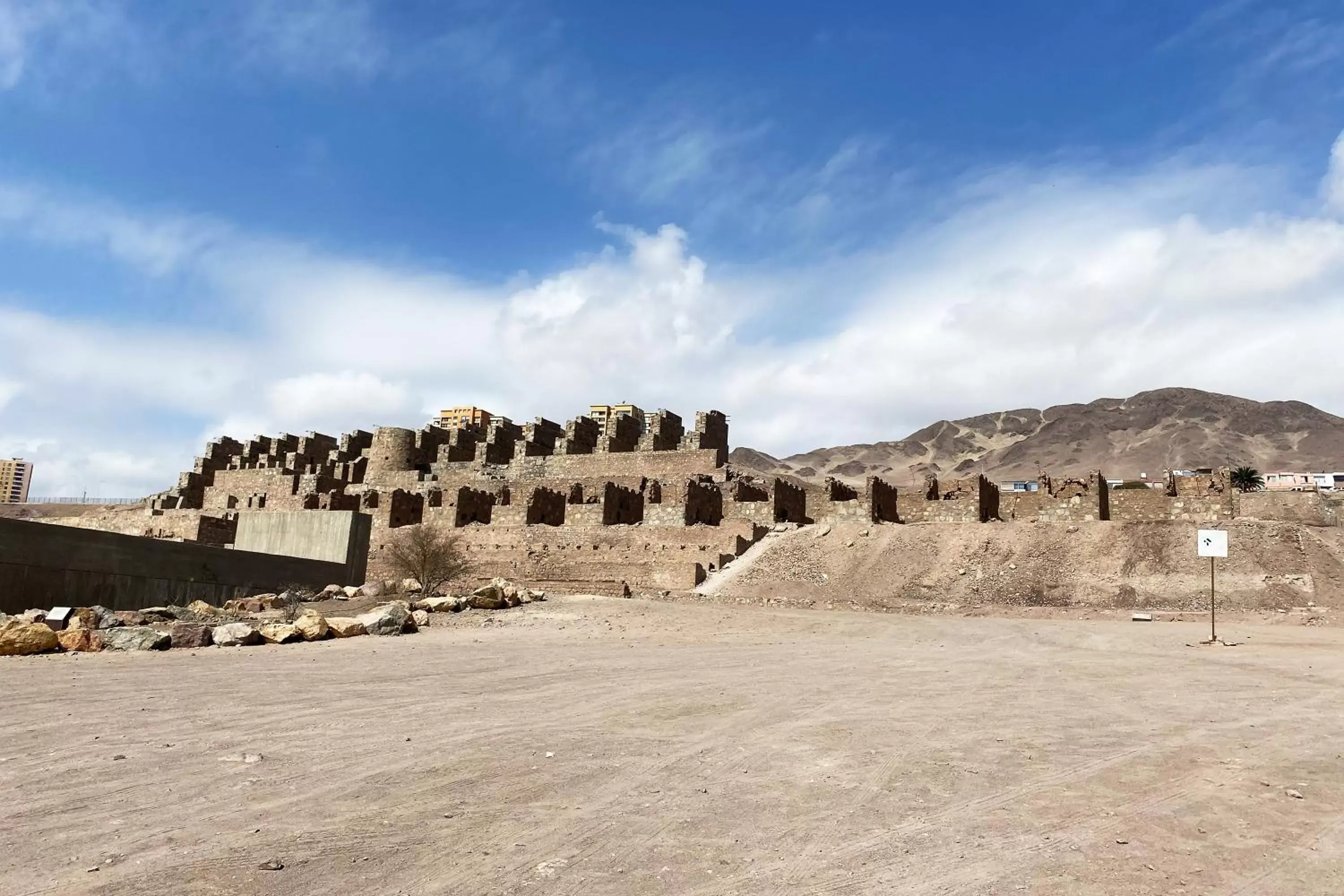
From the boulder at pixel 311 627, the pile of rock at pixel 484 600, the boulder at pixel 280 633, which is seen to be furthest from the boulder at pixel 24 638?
the pile of rock at pixel 484 600

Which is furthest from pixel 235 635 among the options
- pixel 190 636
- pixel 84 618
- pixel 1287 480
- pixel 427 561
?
pixel 1287 480

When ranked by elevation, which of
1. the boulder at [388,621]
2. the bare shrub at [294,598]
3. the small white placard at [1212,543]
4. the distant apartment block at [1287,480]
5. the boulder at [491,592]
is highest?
the distant apartment block at [1287,480]

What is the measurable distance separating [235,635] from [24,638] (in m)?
3.01

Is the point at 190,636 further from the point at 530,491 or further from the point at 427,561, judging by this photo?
the point at 530,491

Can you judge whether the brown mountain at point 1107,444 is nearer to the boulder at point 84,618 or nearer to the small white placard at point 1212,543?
the small white placard at point 1212,543

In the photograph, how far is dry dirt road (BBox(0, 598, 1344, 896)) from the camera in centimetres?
445

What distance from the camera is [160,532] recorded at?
148ft

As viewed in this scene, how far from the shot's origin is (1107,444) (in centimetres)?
15338

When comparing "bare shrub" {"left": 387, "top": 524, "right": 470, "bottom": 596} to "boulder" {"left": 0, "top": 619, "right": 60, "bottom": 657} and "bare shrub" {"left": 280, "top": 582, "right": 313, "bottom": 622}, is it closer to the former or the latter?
"bare shrub" {"left": 280, "top": 582, "right": 313, "bottom": 622}

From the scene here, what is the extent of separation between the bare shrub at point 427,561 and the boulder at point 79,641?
45.6 ft

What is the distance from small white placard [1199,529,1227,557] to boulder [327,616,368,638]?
63.3 feet

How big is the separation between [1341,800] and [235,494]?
64850 millimetres

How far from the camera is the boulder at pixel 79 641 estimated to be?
1284 cm

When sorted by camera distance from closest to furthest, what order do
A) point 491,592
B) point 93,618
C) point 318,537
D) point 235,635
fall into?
point 235,635
point 93,618
point 491,592
point 318,537
